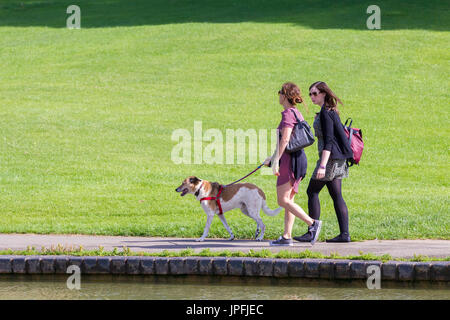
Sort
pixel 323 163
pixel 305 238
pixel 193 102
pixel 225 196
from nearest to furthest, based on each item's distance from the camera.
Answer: pixel 323 163 < pixel 305 238 < pixel 225 196 < pixel 193 102

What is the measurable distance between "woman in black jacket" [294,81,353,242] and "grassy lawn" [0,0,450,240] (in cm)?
85

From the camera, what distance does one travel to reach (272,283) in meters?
9.27

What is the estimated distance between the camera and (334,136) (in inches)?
424

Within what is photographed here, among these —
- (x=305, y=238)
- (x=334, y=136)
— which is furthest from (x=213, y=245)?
(x=334, y=136)

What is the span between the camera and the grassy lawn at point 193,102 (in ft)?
46.6

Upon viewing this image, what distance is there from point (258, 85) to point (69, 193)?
41.5 feet

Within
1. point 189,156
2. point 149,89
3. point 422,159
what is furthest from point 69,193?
point 149,89

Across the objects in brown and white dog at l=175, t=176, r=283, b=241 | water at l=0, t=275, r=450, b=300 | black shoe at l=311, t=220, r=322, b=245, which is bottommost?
water at l=0, t=275, r=450, b=300

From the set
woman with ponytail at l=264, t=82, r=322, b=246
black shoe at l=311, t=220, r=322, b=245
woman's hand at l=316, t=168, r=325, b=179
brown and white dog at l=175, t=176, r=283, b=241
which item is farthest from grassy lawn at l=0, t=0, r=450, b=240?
woman's hand at l=316, t=168, r=325, b=179

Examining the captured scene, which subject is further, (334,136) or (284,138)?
(334,136)

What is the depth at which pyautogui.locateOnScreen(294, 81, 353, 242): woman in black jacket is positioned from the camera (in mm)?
10641

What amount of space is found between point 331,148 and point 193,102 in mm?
14616

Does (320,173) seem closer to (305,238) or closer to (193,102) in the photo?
(305,238)

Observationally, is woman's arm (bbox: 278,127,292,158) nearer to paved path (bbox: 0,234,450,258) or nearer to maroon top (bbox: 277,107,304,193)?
maroon top (bbox: 277,107,304,193)
